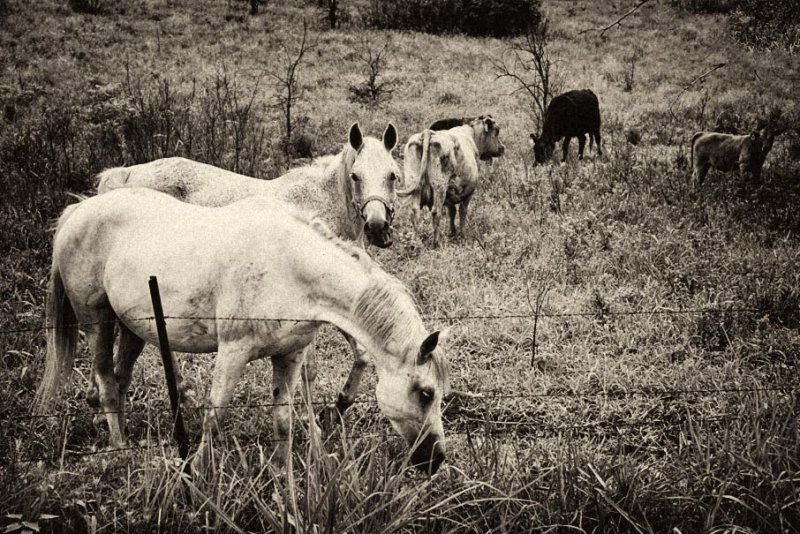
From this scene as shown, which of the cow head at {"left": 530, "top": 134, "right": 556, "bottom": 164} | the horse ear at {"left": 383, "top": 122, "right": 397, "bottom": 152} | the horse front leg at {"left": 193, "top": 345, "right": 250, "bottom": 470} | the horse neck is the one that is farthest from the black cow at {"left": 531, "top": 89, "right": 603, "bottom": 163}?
the horse front leg at {"left": 193, "top": 345, "right": 250, "bottom": 470}

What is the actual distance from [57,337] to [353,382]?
207 cm

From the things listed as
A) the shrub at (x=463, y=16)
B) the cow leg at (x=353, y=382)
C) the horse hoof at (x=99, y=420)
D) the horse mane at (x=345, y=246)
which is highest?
the shrub at (x=463, y=16)

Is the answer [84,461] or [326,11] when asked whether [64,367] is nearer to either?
[84,461]

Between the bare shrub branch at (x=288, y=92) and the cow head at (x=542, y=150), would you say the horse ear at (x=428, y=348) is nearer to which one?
the bare shrub branch at (x=288, y=92)

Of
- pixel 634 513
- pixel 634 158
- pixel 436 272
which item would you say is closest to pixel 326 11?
pixel 634 158

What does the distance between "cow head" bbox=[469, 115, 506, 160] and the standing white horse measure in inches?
240

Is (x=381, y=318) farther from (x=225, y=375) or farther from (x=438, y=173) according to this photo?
(x=438, y=173)

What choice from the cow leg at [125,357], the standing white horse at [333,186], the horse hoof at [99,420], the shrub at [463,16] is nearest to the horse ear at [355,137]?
the standing white horse at [333,186]

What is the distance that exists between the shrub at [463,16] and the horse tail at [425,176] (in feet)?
71.0

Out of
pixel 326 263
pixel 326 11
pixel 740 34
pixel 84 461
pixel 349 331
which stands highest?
pixel 326 11

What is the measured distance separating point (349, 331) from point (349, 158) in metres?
2.07

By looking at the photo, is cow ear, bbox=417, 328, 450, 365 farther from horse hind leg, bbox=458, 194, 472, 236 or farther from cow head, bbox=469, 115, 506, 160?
cow head, bbox=469, 115, 506, 160

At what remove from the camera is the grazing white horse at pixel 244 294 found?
3.10m

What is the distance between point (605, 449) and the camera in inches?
153
